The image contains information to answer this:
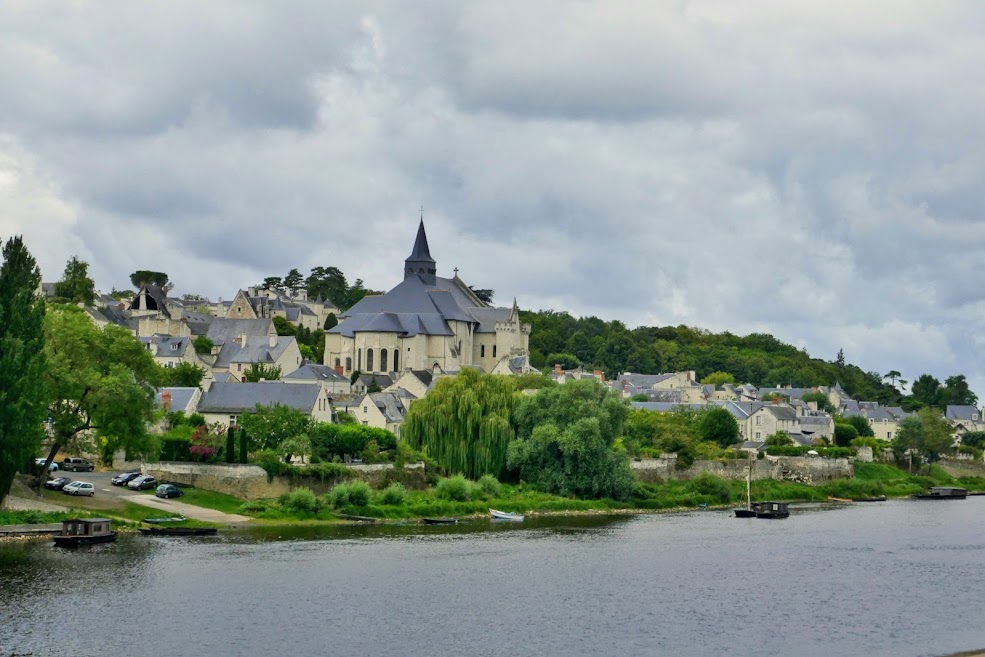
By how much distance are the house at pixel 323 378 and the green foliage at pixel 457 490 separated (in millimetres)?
26776

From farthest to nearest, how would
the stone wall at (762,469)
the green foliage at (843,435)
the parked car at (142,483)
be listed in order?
the green foliage at (843,435) → the stone wall at (762,469) → the parked car at (142,483)

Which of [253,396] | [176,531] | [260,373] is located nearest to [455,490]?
[253,396]

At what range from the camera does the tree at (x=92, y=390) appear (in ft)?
196

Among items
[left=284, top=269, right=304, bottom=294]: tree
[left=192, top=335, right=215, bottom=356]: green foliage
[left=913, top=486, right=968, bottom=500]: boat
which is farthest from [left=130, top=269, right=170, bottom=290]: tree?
[left=913, top=486, right=968, bottom=500]: boat

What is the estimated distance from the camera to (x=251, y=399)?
80.3m

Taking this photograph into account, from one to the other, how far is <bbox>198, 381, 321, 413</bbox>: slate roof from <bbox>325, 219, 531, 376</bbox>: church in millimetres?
34126

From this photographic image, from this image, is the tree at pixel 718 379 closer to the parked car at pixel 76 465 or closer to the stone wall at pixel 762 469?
the stone wall at pixel 762 469

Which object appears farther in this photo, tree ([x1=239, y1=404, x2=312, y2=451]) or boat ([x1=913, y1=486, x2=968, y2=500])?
boat ([x1=913, y1=486, x2=968, y2=500])

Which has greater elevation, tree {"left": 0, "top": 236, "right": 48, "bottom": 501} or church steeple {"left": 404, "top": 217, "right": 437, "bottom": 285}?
church steeple {"left": 404, "top": 217, "right": 437, "bottom": 285}

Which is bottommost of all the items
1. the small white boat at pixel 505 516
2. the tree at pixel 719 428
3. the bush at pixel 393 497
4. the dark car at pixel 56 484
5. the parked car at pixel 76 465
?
the small white boat at pixel 505 516

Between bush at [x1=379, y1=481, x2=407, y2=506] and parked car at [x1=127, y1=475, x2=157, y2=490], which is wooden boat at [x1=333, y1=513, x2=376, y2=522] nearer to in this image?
bush at [x1=379, y1=481, x2=407, y2=506]

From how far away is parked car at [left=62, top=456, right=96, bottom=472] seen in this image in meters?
70.3

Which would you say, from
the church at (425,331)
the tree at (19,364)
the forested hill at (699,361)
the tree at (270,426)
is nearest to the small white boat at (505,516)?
the tree at (270,426)

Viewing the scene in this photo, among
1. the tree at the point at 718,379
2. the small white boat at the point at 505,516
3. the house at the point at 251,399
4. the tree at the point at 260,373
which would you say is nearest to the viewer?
the small white boat at the point at 505,516
